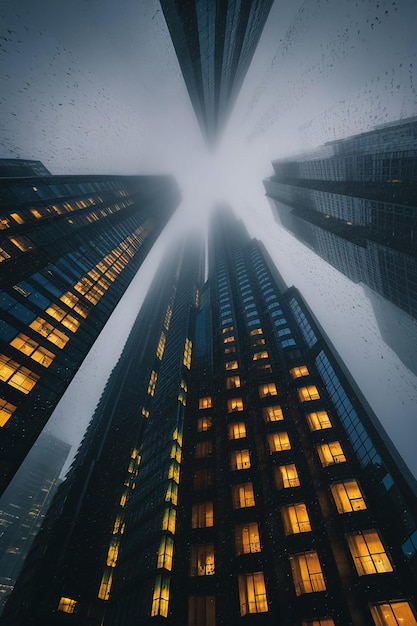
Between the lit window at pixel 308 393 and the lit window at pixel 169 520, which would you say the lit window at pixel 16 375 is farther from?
the lit window at pixel 308 393

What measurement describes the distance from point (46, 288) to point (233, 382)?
33433mm

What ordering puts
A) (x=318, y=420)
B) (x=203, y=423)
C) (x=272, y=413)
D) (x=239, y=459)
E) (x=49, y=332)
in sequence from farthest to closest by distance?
(x=203, y=423) < (x=272, y=413) < (x=49, y=332) < (x=318, y=420) < (x=239, y=459)

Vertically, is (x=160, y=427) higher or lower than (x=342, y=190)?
lower

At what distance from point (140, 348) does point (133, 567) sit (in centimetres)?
7180

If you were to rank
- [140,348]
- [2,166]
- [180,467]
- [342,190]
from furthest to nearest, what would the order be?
1. [140,348]
2. [342,190]
3. [2,166]
4. [180,467]

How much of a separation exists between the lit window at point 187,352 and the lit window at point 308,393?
2415 cm

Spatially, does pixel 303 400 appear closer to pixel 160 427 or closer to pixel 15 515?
pixel 160 427

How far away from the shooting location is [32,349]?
1518 inches

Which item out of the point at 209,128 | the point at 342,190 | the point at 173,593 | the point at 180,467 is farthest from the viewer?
the point at 209,128

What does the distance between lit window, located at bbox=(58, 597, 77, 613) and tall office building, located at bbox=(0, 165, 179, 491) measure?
30732 millimetres

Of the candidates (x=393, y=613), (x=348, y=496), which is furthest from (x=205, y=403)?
(x=393, y=613)

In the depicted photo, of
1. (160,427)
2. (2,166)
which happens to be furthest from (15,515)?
(2,166)

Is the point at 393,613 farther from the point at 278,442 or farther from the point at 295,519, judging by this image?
the point at 278,442

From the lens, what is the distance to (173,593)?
27672mm
